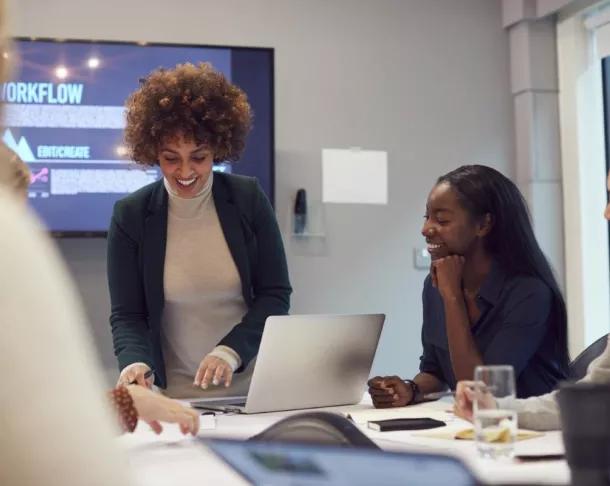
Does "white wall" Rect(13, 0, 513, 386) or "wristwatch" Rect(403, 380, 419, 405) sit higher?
"white wall" Rect(13, 0, 513, 386)

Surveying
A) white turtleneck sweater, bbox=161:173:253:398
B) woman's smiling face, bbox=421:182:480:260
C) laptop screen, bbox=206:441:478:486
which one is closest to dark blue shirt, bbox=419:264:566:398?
woman's smiling face, bbox=421:182:480:260

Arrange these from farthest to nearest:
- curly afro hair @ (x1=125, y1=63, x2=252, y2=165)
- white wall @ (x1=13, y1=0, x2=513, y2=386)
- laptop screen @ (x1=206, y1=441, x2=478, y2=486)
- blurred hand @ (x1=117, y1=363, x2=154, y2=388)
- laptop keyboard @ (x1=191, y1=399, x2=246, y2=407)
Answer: white wall @ (x1=13, y1=0, x2=513, y2=386) < curly afro hair @ (x1=125, y1=63, x2=252, y2=165) < laptop keyboard @ (x1=191, y1=399, x2=246, y2=407) < blurred hand @ (x1=117, y1=363, x2=154, y2=388) < laptop screen @ (x1=206, y1=441, x2=478, y2=486)

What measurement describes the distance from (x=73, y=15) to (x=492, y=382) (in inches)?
113

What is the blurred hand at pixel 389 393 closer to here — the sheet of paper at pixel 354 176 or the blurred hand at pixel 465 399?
the blurred hand at pixel 465 399

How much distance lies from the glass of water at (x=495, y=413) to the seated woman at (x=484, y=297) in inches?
20.4

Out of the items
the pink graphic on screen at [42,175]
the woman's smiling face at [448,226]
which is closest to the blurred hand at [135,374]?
the woman's smiling face at [448,226]

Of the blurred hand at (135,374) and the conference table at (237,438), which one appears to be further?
the blurred hand at (135,374)

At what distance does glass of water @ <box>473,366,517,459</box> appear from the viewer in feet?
4.75

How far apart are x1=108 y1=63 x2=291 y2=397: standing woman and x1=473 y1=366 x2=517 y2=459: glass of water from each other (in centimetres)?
85

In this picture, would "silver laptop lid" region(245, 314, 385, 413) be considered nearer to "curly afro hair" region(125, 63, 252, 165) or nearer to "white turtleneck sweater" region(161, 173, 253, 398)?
"white turtleneck sweater" region(161, 173, 253, 398)

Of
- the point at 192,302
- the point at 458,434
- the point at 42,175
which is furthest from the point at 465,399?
the point at 42,175

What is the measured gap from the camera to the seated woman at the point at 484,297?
2123 mm

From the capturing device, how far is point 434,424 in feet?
5.91

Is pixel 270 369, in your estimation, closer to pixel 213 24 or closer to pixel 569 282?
pixel 213 24
